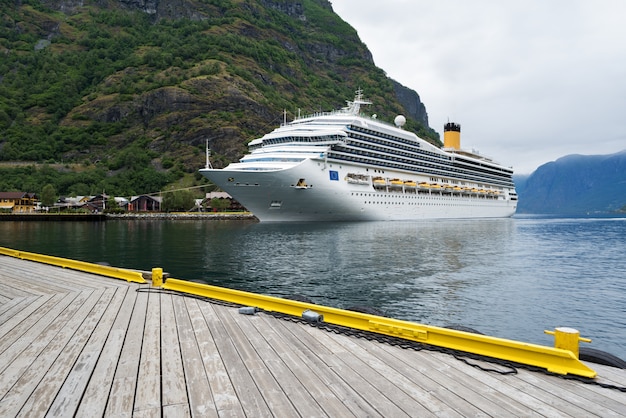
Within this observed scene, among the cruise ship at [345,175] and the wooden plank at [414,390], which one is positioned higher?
the cruise ship at [345,175]

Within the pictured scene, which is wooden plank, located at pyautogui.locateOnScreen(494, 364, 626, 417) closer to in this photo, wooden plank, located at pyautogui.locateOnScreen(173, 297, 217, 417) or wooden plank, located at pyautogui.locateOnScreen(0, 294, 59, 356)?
wooden plank, located at pyautogui.locateOnScreen(173, 297, 217, 417)

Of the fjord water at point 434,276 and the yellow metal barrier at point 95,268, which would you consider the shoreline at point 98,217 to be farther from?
the yellow metal barrier at point 95,268

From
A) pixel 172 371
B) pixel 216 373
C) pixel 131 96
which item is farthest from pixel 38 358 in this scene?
pixel 131 96

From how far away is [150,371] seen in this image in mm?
4402

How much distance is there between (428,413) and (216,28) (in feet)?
687

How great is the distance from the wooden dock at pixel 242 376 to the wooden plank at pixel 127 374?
0.04ft

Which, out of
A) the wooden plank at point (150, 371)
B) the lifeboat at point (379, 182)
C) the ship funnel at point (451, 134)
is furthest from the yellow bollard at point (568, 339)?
the ship funnel at point (451, 134)

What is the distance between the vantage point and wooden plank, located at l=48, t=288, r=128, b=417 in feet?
11.8

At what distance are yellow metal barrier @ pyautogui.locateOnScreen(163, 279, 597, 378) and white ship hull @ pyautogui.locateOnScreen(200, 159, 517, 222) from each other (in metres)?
39.9

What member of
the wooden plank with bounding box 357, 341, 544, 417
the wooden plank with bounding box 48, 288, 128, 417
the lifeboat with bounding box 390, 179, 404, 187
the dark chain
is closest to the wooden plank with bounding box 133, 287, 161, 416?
the wooden plank with bounding box 48, 288, 128, 417

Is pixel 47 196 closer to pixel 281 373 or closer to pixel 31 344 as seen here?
pixel 31 344

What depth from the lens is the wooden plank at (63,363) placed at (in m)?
3.63

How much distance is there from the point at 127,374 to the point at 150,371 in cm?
23

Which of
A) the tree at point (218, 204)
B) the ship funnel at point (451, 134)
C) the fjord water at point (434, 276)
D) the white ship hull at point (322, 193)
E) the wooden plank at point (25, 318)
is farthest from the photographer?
the tree at point (218, 204)
